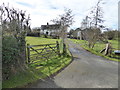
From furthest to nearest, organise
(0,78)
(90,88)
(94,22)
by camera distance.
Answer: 1. (94,22)
2. (90,88)
3. (0,78)

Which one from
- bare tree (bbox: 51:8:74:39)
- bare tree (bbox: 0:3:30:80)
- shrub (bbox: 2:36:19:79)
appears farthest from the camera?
bare tree (bbox: 51:8:74:39)

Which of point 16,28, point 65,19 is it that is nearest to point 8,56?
point 16,28

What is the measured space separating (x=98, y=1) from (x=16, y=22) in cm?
1070

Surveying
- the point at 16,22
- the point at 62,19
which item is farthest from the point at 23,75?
the point at 62,19

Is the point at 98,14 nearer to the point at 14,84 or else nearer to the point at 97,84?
the point at 97,84

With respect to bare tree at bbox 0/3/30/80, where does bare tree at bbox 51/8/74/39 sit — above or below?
above

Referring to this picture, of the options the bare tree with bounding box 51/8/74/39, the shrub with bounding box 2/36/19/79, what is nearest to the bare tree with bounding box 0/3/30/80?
the shrub with bounding box 2/36/19/79

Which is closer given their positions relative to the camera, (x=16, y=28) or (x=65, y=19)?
(x=16, y=28)

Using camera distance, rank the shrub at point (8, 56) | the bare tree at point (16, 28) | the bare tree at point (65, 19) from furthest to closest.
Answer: the bare tree at point (65, 19)
the bare tree at point (16, 28)
the shrub at point (8, 56)

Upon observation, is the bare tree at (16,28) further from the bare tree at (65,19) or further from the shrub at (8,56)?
the bare tree at (65,19)

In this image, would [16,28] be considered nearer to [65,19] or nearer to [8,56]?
[8,56]

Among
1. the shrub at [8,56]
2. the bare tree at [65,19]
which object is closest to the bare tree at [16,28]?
the shrub at [8,56]

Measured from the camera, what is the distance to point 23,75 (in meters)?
3.19

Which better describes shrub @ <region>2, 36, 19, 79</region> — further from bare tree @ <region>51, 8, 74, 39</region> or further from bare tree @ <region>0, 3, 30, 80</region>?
bare tree @ <region>51, 8, 74, 39</region>
